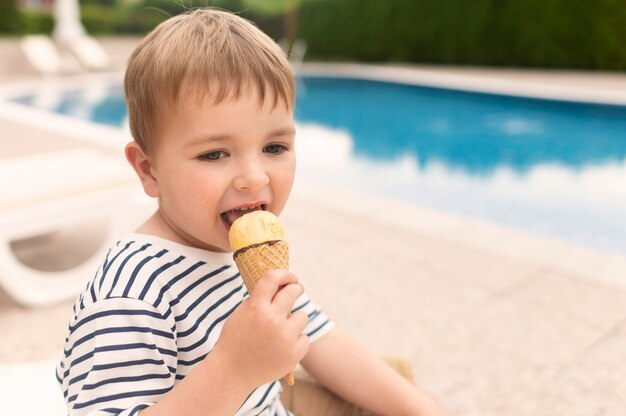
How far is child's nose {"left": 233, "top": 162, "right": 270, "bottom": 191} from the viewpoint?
1102mm

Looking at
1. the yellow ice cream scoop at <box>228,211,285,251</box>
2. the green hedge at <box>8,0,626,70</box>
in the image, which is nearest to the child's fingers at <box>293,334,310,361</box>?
the yellow ice cream scoop at <box>228,211,285,251</box>

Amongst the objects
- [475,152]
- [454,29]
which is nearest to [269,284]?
[475,152]

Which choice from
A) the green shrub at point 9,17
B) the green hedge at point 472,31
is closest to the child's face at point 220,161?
the green hedge at point 472,31

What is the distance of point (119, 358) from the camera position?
3.36ft

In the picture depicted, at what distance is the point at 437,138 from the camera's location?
32.1 ft

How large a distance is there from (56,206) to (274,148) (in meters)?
2.07

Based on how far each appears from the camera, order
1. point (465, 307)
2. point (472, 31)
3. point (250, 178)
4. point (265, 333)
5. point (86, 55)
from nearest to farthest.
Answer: point (265, 333), point (250, 178), point (465, 307), point (472, 31), point (86, 55)

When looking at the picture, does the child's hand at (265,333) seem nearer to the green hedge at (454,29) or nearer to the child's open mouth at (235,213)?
the child's open mouth at (235,213)

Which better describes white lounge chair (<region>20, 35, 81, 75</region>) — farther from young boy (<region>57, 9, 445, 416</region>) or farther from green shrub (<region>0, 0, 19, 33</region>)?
young boy (<region>57, 9, 445, 416</region>)

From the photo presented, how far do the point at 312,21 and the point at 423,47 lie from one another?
4.39 m

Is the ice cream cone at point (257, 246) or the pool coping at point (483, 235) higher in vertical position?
the ice cream cone at point (257, 246)

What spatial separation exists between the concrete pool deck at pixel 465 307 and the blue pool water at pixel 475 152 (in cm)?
180

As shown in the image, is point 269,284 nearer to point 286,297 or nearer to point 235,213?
point 286,297

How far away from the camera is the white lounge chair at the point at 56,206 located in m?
2.86
